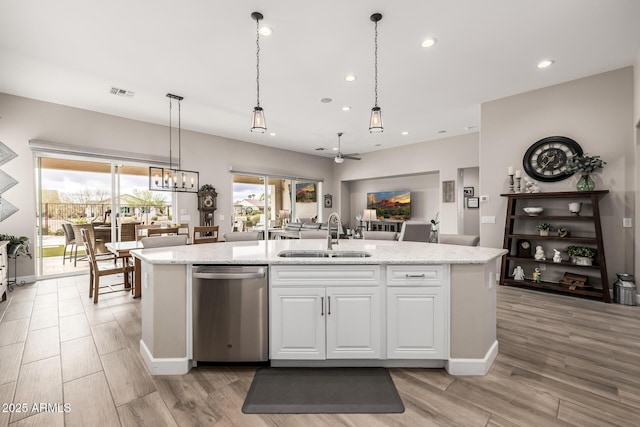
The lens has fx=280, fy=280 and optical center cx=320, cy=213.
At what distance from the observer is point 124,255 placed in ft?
12.3

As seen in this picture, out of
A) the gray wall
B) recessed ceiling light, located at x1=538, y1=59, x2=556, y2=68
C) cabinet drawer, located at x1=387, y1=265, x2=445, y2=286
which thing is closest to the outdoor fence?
cabinet drawer, located at x1=387, y1=265, x2=445, y2=286

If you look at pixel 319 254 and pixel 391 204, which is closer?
pixel 319 254

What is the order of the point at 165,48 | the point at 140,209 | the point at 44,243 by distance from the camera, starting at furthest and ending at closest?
the point at 140,209 < the point at 44,243 < the point at 165,48

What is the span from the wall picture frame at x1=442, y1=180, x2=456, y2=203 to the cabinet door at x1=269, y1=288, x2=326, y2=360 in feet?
20.0

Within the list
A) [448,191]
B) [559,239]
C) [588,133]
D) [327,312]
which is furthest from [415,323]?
[448,191]

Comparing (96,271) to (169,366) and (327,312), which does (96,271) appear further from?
(327,312)

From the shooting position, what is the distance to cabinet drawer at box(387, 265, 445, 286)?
2.09m

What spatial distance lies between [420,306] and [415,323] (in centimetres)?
13

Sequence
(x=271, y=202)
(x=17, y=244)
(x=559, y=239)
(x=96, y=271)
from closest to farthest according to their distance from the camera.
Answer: (x=96, y=271) → (x=559, y=239) → (x=17, y=244) → (x=271, y=202)

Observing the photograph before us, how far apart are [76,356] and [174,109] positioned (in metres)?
4.11

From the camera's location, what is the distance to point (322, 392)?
6.14 ft

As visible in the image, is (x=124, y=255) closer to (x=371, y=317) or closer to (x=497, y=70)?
(x=371, y=317)

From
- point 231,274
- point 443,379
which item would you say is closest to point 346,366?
point 443,379

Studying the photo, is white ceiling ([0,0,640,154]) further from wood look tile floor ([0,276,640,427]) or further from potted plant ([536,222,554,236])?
wood look tile floor ([0,276,640,427])
